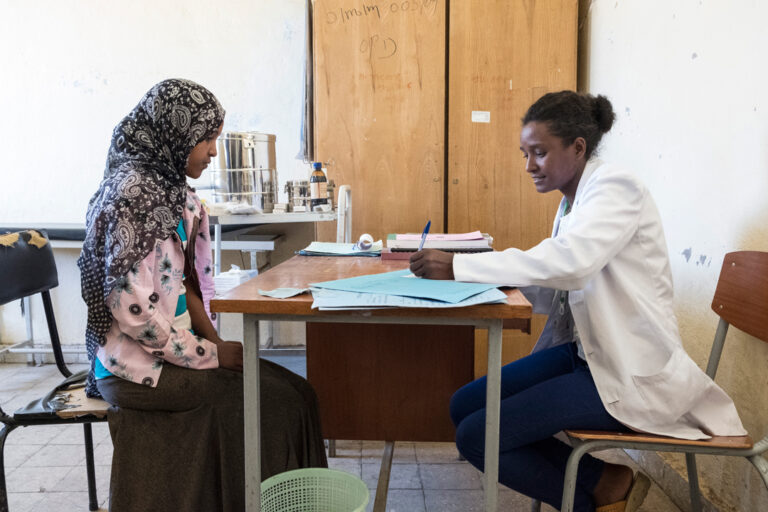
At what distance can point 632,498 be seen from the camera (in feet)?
4.61

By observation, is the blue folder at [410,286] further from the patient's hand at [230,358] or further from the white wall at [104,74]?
the white wall at [104,74]

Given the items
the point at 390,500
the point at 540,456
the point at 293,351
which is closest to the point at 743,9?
the point at 540,456

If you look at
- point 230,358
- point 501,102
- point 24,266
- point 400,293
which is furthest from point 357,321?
point 501,102

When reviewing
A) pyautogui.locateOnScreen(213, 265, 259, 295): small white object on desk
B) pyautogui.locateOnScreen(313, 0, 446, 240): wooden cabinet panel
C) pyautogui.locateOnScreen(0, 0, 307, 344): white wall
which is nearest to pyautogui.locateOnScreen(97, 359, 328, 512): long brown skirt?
pyautogui.locateOnScreen(213, 265, 259, 295): small white object on desk

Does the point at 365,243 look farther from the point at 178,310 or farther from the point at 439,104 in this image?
the point at 439,104

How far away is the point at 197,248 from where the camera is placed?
1632 mm

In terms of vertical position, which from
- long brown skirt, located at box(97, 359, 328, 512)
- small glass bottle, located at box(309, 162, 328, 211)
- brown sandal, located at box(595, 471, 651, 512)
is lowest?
brown sandal, located at box(595, 471, 651, 512)

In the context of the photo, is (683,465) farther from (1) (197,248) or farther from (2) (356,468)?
(1) (197,248)

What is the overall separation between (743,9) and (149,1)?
10.4 ft

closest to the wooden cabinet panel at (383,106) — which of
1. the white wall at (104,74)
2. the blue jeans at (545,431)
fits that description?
the white wall at (104,74)

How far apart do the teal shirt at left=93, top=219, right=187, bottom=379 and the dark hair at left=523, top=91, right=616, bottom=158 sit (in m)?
0.91

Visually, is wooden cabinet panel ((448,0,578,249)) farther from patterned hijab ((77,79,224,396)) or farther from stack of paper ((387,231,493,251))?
patterned hijab ((77,79,224,396))

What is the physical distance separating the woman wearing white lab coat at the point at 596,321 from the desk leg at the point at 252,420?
39 centimetres

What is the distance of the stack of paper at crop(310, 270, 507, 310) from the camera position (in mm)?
1049
